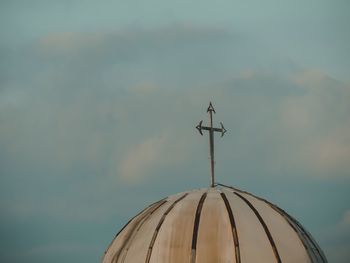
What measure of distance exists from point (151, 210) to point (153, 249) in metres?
1.71

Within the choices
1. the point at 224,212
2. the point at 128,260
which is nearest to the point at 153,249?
the point at 128,260

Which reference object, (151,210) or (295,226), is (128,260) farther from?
(295,226)

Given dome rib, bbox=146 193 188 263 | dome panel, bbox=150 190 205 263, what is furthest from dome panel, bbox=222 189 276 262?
dome rib, bbox=146 193 188 263

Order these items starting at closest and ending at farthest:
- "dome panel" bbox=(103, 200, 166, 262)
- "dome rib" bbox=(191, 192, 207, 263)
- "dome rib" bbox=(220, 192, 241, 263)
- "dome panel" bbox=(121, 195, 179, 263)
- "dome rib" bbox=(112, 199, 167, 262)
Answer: "dome rib" bbox=(220, 192, 241, 263), "dome rib" bbox=(191, 192, 207, 263), "dome panel" bbox=(121, 195, 179, 263), "dome rib" bbox=(112, 199, 167, 262), "dome panel" bbox=(103, 200, 166, 262)

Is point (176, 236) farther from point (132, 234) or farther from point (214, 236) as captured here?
point (132, 234)

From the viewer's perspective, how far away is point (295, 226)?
1478cm

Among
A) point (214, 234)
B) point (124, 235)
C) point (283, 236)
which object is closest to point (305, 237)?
point (283, 236)

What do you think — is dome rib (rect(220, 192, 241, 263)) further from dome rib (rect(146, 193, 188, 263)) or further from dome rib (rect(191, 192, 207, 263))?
dome rib (rect(146, 193, 188, 263))

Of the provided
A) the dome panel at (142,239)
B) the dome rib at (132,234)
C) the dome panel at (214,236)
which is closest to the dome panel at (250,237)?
the dome panel at (214,236)

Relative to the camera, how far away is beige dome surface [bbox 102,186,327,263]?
1316cm

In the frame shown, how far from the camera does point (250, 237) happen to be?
43.9 ft

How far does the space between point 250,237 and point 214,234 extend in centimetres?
73

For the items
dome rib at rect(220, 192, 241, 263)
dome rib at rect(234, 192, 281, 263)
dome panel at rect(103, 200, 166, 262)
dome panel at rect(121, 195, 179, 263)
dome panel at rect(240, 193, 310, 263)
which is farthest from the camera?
dome panel at rect(103, 200, 166, 262)

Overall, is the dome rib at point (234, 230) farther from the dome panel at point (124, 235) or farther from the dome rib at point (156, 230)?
the dome panel at point (124, 235)
